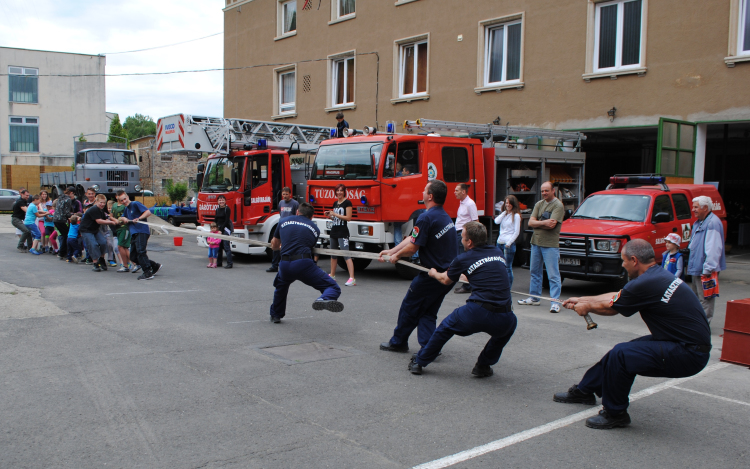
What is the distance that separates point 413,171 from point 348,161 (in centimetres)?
136

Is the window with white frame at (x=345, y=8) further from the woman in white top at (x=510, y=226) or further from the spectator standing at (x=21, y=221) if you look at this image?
the woman in white top at (x=510, y=226)

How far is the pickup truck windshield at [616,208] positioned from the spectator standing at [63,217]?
11.7 metres

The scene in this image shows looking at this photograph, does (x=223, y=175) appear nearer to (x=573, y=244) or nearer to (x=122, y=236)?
(x=122, y=236)

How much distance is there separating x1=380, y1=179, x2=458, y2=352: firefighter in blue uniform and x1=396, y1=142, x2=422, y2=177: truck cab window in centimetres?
539

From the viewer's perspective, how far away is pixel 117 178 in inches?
1129

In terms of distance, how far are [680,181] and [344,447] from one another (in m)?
13.1

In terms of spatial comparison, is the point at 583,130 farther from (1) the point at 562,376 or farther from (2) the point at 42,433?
(2) the point at 42,433

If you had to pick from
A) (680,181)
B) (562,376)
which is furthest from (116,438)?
(680,181)

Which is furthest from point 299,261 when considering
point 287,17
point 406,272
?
point 287,17

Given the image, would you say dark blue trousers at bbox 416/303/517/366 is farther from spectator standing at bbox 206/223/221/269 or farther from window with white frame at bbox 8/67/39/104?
window with white frame at bbox 8/67/39/104

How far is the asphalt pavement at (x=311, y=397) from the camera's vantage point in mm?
4043

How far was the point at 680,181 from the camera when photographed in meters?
14.5

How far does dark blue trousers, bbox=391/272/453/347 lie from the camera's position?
631 centimetres

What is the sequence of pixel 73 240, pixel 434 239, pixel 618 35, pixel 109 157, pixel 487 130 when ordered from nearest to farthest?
pixel 434 239, pixel 487 130, pixel 73 240, pixel 618 35, pixel 109 157
